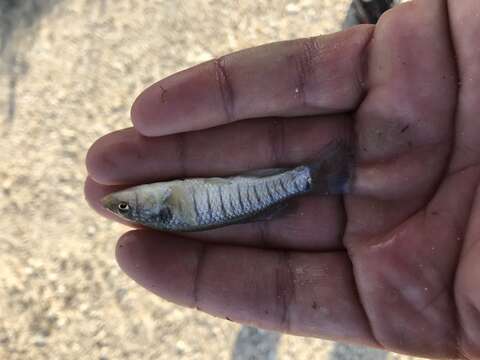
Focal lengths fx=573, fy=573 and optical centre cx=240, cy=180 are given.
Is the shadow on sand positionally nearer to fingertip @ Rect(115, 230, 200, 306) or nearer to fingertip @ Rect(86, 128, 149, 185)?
fingertip @ Rect(86, 128, 149, 185)

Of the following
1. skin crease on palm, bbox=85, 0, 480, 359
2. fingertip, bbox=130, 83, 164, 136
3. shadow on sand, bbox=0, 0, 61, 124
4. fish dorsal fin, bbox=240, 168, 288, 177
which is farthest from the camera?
shadow on sand, bbox=0, 0, 61, 124

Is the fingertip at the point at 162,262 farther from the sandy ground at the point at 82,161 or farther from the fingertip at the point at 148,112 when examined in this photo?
the sandy ground at the point at 82,161

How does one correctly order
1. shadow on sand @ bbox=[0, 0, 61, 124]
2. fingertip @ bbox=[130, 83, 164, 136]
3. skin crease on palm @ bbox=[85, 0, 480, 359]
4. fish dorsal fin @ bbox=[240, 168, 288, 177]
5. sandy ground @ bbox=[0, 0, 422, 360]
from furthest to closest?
1. shadow on sand @ bbox=[0, 0, 61, 124]
2. sandy ground @ bbox=[0, 0, 422, 360]
3. fish dorsal fin @ bbox=[240, 168, 288, 177]
4. fingertip @ bbox=[130, 83, 164, 136]
5. skin crease on palm @ bbox=[85, 0, 480, 359]

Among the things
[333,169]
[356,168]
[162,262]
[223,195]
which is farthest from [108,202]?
[356,168]

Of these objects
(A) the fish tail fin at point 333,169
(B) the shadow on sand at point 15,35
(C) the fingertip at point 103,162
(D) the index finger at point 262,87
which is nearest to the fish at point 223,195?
(A) the fish tail fin at point 333,169

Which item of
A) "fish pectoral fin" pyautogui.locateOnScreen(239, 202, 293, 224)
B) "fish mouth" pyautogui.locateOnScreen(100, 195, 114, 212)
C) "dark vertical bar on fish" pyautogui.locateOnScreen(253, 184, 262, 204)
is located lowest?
"fish pectoral fin" pyautogui.locateOnScreen(239, 202, 293, 224)

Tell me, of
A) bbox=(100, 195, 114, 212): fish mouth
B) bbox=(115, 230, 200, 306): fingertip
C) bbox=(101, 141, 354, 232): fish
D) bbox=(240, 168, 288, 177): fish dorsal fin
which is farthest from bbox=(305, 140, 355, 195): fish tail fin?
bbox=(100, 195, 114, 212): fish mouth
